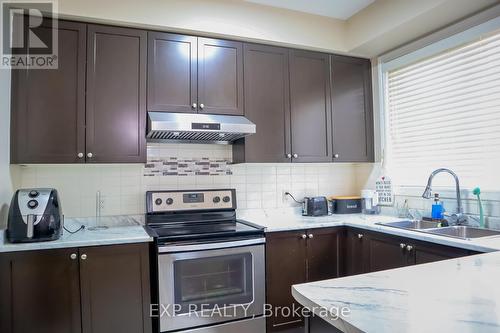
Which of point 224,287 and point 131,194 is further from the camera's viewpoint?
point 131,194

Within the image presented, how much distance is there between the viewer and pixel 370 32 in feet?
8.91

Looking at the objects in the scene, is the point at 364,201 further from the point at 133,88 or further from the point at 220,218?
the point at 133,88

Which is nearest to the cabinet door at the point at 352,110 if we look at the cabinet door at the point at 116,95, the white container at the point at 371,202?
the white container at the point at 371,202

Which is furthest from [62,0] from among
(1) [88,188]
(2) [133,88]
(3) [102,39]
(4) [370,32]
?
(4) [370,32]

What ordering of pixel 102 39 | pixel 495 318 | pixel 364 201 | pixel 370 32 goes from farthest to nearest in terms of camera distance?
pixel 364 201 → pixel 370 32 → pixel 102 39 → pixel 495 318

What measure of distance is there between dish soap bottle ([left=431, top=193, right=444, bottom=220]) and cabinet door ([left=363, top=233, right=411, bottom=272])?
0.46 metres

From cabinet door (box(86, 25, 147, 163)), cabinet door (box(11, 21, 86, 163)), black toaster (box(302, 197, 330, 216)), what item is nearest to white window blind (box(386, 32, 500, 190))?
black toaster (box(302, 197, 330, 216))

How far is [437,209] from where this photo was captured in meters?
2.42

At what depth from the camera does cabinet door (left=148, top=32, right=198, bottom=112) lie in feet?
7.99

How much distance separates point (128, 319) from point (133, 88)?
153 cm

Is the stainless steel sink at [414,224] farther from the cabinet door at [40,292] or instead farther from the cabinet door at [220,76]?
the cabinet door at [40,292]

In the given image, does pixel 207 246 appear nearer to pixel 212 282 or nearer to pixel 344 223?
pixel 212 282

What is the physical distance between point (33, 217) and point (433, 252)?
7.57 feet

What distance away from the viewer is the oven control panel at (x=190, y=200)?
2.60 metres
